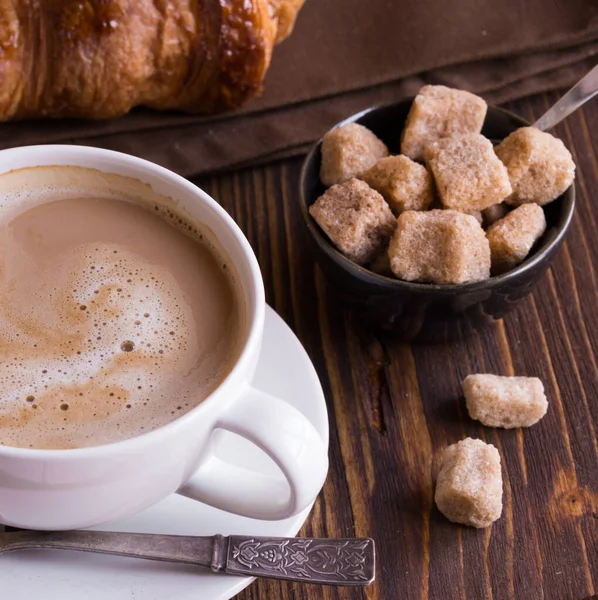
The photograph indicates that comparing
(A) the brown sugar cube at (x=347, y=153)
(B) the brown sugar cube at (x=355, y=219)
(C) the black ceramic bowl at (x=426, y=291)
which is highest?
(A) the brown sugar cube at (x=347, y=153)

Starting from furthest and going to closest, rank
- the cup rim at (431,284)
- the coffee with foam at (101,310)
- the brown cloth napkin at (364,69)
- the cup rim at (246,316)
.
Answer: the brown cloth napkin at (364,69) → the cup rim at (431,284) → the coffee with foam at (101,310) → the cup rim at (246,316)

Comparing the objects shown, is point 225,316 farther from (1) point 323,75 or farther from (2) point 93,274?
(1) point 323,75

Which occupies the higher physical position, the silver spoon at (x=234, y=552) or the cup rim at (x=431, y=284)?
the cup rim at (x=431, y=284)

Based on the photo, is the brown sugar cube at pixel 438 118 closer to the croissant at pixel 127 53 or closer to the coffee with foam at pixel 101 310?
the croissant at pixel 127 53

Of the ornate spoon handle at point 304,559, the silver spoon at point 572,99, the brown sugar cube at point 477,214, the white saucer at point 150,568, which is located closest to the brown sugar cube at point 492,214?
the brown sugar cube at point 477,214

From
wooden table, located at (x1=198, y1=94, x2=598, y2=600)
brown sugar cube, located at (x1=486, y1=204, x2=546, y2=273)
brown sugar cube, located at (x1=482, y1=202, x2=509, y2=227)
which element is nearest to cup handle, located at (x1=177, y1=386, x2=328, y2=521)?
wooden table, located at (x1=198, y1=94, x2=598, y2=600)

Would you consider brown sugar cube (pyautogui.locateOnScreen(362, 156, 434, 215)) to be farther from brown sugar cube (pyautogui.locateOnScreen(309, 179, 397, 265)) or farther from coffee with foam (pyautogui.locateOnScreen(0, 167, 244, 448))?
coffee with foam (pyautogui.locateOnScreen(0, 167, 244, 448))
